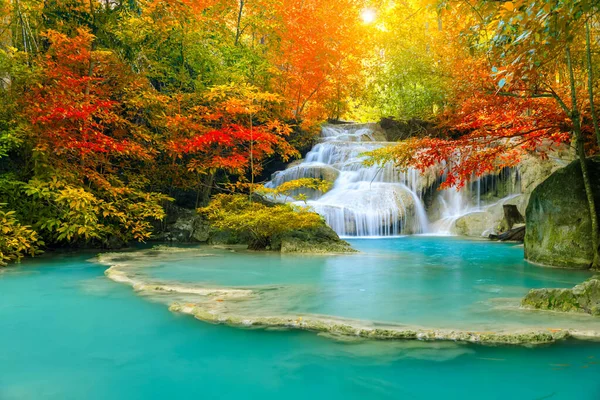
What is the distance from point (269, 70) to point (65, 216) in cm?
598

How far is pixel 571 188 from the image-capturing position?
6.60 metres

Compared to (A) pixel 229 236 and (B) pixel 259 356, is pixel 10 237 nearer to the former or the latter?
(A) pixel 229 236

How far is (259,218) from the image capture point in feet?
25.8

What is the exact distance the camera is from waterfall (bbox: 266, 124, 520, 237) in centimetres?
1344

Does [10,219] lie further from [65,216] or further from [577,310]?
[577,310]

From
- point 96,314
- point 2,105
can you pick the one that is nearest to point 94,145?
point 2,105

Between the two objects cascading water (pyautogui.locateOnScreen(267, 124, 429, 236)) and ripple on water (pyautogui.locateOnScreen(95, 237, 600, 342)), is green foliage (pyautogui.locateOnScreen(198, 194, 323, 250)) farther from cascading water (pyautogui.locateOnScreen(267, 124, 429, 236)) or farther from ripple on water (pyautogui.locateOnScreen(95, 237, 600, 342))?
cascading water (pyautogui.locateOnScreen(267, 124, 429, 236))

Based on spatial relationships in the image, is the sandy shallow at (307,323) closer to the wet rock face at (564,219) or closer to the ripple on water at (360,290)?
the ripple on water at (360,290)

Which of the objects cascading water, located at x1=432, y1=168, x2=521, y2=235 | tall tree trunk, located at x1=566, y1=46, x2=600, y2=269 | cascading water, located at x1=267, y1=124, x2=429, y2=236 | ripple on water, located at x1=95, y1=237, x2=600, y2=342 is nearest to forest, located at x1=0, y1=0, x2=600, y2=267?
tall tree trunk, located at x1=566, y1=46, x2=600, y2=269

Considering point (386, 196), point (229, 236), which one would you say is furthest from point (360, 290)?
point (386, 196)

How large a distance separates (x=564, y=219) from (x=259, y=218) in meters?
4.58

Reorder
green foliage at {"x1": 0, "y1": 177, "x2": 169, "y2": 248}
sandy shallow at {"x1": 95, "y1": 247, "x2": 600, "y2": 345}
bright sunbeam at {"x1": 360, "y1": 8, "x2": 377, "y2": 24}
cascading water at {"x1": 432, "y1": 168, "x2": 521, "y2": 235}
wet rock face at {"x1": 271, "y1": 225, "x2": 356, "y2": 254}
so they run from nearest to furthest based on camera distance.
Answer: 1. sandy shallow at {"x1": 95, "y1": 247, "x2": 600, "y2": 345}
2. green foliage at {"x1": 0, "y1": 177, "x2": 169, "y2": 248}
3. wet rock face at {"x1": 271, "y1": 225, "x2": 356, "y2": 254}
4. cascading water at {"x1": 432, "y1": 168, "x2": 521, "y2": 235}
5. bright sunbeam at {"x1": 360, "y1": 8, "x2": 377, "y2": 24}

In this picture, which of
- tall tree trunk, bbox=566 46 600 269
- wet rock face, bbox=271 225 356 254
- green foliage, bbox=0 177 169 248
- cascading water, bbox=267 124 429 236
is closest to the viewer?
tall tree trunk, bbox=566 46 600 269

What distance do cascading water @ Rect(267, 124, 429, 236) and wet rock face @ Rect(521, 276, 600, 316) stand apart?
8.30 m
